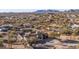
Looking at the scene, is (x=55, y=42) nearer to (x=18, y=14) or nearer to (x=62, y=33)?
(x=62, y=33)
